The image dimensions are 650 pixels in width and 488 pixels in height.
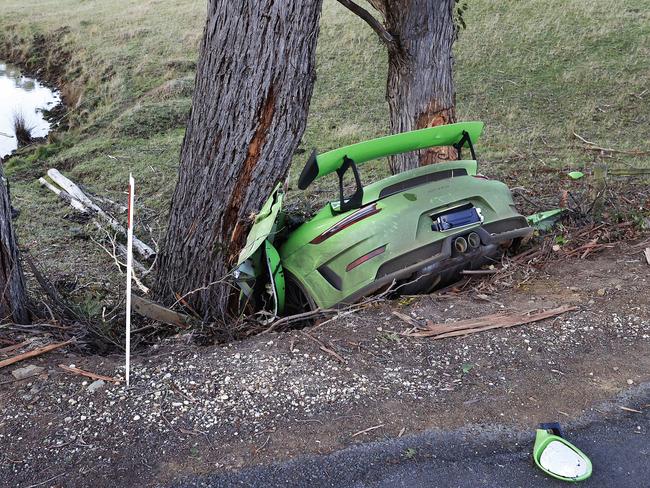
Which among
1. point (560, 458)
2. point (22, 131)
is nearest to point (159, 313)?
point (560, 458)

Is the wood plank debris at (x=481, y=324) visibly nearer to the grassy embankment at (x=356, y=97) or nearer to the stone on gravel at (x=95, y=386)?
the stone on gravel at (x=95, y=386)

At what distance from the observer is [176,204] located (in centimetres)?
562

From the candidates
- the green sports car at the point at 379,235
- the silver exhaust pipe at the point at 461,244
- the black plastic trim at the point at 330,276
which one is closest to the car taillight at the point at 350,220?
the green sports car at the point at 379,235

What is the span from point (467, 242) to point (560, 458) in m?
2.07

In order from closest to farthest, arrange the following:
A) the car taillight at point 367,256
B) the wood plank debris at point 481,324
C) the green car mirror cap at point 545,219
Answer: the wood plank debris at point 481,324
the car taillight at point 367,256
the green car mirror cap at point 545,219

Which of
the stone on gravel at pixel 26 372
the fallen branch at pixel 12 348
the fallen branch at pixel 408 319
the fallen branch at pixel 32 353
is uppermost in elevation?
the fallen branch at pixel 12 348

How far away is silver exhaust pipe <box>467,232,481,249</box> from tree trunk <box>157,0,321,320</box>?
1500mm

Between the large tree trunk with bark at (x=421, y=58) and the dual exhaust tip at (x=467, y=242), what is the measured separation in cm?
306

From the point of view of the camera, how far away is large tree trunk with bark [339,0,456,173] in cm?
798

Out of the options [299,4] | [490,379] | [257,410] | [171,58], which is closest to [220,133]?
[299,4]

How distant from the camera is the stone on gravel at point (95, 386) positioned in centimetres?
394

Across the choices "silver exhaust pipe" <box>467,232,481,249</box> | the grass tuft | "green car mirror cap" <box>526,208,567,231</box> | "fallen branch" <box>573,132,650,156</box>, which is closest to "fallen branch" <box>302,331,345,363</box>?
"silver exhaust pipe" <box>467,232,481,249</box>

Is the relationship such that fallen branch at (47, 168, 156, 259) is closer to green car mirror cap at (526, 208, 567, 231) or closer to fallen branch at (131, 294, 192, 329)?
fallen branch at (131, 294, 192, 329)

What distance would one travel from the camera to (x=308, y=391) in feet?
13.1
